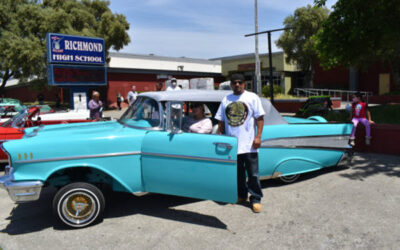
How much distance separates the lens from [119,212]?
4.48m

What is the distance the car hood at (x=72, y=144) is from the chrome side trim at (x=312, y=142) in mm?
2134

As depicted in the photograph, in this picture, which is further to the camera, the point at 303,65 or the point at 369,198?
the point at 303,65

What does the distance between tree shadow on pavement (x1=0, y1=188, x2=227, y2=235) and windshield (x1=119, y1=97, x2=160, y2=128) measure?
123 cm

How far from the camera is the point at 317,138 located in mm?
5496

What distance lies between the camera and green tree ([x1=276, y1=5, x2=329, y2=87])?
27625mm

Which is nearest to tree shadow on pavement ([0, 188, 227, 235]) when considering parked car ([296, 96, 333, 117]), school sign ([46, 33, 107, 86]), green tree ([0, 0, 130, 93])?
parked car ([296, 96, 333, 117])

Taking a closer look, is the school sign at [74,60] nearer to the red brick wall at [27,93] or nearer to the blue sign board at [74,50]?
the blue sign board at [74,50]

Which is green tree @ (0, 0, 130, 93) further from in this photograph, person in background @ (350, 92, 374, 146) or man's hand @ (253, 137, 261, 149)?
man's hand @ (253, 137, 261, 149)

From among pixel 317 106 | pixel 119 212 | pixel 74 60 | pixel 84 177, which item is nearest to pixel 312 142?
pixel 119 212

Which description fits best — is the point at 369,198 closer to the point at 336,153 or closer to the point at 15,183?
the point at 336,153

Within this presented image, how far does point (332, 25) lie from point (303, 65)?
62.0ft

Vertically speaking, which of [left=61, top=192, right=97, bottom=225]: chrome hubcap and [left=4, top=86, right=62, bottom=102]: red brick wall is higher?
[left=4, top=86, right=62, bottom=102]: red brick wall

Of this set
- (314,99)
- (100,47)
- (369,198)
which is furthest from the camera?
(100,47)

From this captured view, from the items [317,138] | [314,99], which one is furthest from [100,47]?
[317,138]
